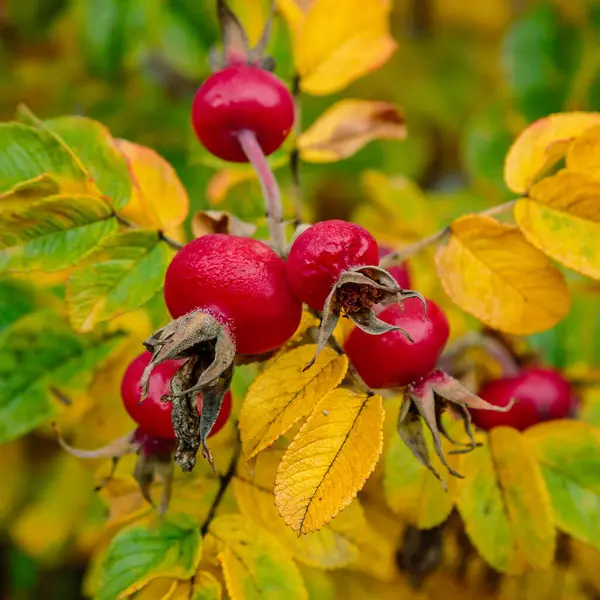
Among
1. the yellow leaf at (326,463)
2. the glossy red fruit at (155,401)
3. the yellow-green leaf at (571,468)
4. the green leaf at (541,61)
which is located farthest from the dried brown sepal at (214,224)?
the green leaf at (541,61)

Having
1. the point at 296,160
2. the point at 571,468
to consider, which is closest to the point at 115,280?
the point at 296,160

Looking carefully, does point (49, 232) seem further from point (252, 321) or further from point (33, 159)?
point (252, 321)

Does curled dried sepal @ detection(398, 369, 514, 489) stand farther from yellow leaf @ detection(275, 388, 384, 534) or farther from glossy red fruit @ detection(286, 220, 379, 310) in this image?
glossy red fruit @ detection(286, 220, 379, 310)

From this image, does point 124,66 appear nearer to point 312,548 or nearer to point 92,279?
point 92,279

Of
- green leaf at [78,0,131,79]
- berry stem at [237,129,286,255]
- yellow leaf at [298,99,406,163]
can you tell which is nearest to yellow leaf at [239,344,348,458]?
berry stem at [237,129,286,255]

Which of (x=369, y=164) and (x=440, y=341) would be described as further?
(x=369, y=164)

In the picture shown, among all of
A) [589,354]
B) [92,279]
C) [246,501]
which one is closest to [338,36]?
[92,279]
